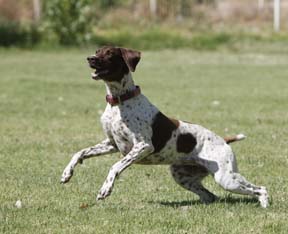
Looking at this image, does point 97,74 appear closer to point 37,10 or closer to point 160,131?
point 160,131

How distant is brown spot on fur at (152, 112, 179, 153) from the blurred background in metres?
28.6

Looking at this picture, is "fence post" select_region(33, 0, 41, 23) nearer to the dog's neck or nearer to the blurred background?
the blurred background

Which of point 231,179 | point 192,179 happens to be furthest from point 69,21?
point 231,179

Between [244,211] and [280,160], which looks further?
[280,160]

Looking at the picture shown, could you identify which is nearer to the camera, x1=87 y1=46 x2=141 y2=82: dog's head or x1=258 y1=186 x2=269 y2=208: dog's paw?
x1=87 y1=46 x2=141 y2=82: dog's head

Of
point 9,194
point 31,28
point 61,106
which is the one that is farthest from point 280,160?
point 31,28

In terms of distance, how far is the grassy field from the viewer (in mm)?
6836

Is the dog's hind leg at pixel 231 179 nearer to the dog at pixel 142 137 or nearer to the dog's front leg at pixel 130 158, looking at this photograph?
the dog at pixel 142 137

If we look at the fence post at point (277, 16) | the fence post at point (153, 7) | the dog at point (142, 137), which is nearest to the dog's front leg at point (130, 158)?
the dog at point (142, 137)

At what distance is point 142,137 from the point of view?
747 cm

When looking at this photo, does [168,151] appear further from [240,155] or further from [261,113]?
[261,113]

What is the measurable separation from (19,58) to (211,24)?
13016 millimetres

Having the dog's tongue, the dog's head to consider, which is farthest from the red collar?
the dog's tongue

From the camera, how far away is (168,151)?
765 centimetres
